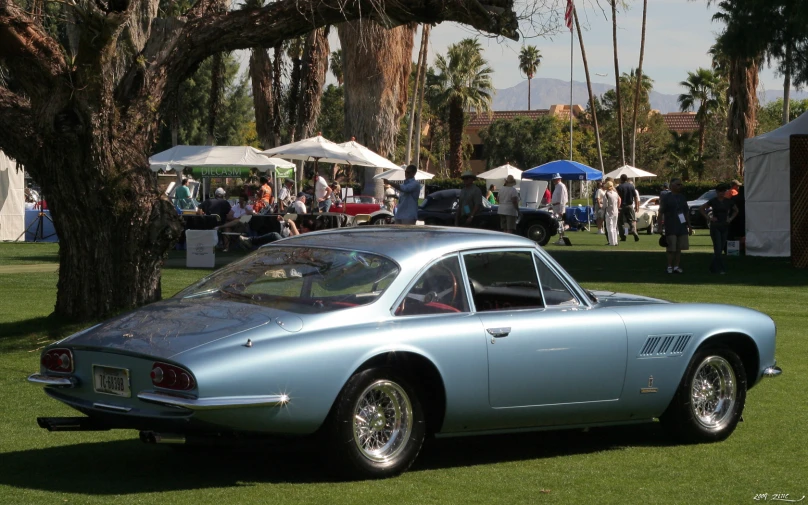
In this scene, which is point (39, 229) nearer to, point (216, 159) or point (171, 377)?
point (216, 159)

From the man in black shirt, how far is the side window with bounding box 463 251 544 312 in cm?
2674

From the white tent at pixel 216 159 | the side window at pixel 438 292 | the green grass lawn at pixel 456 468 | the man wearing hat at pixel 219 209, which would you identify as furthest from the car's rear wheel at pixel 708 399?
the white tent at pixel 216 159

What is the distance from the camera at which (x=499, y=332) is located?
6.46 m

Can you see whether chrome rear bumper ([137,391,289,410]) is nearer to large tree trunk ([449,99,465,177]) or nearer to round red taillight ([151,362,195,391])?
round red taillight ([151,362,195,391])

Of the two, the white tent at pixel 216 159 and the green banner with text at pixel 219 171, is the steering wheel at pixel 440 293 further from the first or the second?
the green banner with text at pixel 219 171

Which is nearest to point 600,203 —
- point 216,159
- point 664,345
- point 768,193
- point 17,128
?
point 768,193

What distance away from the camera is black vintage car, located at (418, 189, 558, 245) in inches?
1209

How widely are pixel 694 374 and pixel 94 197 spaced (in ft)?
21.5

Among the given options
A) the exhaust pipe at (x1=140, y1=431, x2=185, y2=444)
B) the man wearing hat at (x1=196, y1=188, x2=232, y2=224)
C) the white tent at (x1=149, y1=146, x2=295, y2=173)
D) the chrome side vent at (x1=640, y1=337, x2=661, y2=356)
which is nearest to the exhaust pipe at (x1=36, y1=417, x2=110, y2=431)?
the exhaust pipe at (x1=140, y1=431, x2=185, y2=444)

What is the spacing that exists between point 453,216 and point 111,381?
24852 mm

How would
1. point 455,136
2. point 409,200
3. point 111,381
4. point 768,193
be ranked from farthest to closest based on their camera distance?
point 455,136 < point 768,193 < point 409,200 < point 111,381

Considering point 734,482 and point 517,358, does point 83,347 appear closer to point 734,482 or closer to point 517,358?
point 517,358

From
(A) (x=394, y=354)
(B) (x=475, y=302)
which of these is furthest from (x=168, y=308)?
(B) (x=475, y=302)

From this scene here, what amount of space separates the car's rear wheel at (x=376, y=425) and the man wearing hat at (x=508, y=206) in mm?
22020
